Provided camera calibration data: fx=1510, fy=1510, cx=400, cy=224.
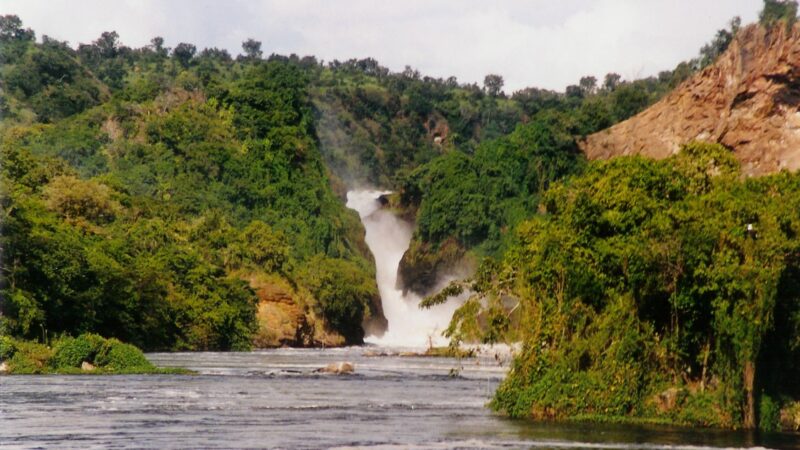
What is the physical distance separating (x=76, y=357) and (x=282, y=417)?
27.6 metres

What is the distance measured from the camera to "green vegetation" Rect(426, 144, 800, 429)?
44.4m

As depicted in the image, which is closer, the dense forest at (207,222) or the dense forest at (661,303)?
the dense forest at (661,303)

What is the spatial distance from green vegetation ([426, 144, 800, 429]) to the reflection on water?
1771mm

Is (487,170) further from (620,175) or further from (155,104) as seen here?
(620,175)

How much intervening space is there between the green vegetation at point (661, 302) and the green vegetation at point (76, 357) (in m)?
29.0

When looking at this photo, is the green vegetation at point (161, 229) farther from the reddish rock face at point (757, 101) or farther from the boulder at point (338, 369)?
the reddish rock face at point (757, 101)

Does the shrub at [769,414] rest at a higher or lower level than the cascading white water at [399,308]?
lower

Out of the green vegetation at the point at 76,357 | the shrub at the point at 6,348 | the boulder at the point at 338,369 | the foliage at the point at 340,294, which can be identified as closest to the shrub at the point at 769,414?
the green vegetation at the point at 76,357

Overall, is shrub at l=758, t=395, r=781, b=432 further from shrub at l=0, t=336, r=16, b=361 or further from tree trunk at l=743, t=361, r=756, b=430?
shrub at l=0, t=336, r=16, b=361

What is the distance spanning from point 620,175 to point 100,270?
177ft

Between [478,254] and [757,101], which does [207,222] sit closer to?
[478,254]

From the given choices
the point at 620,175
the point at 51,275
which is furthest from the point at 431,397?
the point at 51,275

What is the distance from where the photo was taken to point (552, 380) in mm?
47719

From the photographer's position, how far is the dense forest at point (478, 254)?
45281 millimetres
